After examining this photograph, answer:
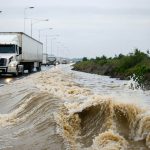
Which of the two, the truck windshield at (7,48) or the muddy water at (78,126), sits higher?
the truck windshield at (7,48)

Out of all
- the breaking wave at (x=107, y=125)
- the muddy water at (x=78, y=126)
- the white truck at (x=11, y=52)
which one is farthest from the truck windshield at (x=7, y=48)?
the breaking wave at (x=107, y=125)

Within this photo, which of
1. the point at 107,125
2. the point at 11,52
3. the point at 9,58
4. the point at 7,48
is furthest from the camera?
the point at 11,52

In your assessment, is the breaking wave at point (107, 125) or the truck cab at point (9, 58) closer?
the breaking wave at point (107, 125)

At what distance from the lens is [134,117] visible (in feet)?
46.6

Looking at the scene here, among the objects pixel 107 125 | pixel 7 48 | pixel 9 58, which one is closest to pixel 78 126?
pixel 107 125

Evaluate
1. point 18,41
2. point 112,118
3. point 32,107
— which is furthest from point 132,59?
point 112,118

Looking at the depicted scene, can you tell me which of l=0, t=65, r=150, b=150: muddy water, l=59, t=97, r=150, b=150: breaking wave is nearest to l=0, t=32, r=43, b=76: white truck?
l=0, t=65, r=150, b=150: muddy water

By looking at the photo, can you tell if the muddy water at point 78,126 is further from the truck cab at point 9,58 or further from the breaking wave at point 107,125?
the truck cab at point 9,58

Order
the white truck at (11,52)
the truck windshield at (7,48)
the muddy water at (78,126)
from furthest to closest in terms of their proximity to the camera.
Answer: the truck windshield at (7,48) → the white truck at (11,52) → the muddy water at (78,126)

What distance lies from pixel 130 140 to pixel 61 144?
1755mm

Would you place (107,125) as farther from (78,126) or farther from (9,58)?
(9,58)

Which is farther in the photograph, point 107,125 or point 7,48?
point 7,48

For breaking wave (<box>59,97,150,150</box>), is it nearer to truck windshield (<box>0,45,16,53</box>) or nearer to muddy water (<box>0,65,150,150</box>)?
muddy water (<box>0,65,150,150</box>)

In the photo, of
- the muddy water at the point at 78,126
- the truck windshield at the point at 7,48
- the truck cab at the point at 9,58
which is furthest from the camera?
the truck windshield at the point at 7,48
